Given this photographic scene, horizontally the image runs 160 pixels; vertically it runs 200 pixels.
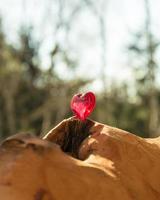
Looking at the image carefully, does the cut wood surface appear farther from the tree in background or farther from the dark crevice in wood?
the tree in background

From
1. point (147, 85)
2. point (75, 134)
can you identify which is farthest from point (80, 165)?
point (147, 85)

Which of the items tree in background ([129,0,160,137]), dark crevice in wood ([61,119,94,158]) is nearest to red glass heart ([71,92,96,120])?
dark crevice in wood ([61,119,94,158])

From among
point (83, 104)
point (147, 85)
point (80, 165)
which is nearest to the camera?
point (80, 165)

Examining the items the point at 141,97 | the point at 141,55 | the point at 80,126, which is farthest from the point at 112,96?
the point at 80,126

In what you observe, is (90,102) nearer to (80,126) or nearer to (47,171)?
(80,126)

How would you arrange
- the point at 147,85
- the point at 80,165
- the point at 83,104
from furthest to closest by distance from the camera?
the point at 147,85, the point at 83,104, the point at 80,165

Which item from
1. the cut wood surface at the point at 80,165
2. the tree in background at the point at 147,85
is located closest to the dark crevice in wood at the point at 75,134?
the cut wood surface at the point at 80,165

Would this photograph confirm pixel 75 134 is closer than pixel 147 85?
Yes

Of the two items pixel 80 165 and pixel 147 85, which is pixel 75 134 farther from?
pixel 147 85
